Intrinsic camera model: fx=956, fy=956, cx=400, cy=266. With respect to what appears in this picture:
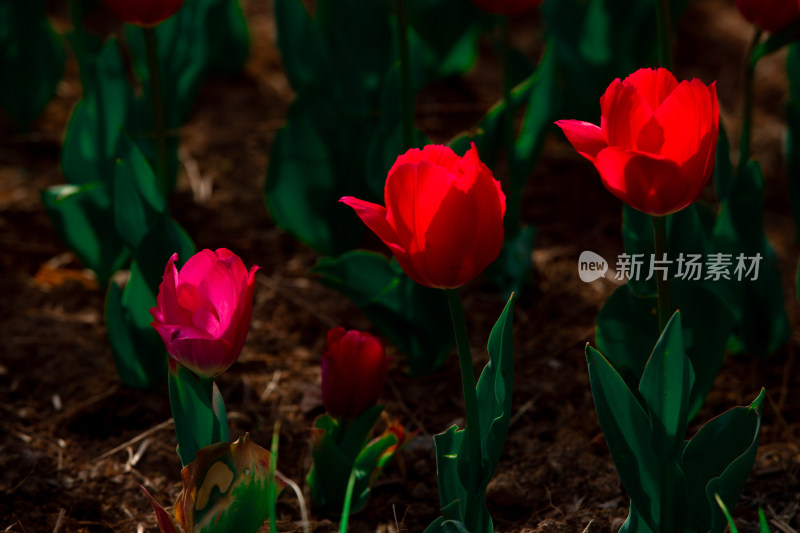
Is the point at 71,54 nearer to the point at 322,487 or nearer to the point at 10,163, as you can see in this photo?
the point at 10,163

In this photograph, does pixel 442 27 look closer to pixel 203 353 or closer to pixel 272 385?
pixel 272 385

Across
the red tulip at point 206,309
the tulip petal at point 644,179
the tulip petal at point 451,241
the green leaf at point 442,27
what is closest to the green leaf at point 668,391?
the tulip petal at point 644,179

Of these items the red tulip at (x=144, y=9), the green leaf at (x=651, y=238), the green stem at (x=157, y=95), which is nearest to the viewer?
the green leaf at (x=651, y=238)

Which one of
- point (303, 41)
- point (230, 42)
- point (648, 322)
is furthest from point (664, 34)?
point (230, 42)

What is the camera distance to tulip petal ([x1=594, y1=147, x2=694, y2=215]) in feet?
3.40

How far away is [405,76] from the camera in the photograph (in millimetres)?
1669

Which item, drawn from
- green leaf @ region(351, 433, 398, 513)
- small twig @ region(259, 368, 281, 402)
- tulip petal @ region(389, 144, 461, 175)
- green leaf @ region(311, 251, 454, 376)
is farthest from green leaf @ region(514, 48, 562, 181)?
tulip petal @ region(389, 144, 461, 175)

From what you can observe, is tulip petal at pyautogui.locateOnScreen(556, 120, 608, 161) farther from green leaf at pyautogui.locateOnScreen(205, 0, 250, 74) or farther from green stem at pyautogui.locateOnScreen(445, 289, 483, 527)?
green leaf at pyautogui.locateOnScreen(205, 0, 250, 74)

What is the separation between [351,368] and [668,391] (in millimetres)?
435

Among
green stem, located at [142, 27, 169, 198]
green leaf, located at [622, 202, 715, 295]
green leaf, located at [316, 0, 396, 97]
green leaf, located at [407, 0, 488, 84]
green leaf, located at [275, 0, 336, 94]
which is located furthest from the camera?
green leaf, located at [407, 0, 488, 84]

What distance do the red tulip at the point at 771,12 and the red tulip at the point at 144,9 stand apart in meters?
0.95

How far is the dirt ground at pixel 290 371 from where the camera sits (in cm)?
149

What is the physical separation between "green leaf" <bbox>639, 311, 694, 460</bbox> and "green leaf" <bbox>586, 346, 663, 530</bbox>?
13 mm

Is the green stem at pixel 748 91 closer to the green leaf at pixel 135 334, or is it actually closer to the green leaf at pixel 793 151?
the green leaf at pixel 793 151
